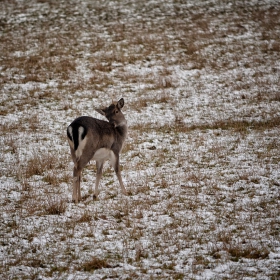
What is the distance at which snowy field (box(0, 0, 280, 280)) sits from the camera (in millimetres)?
5637

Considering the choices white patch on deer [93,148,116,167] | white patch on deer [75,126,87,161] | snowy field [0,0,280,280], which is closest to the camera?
snowy field [0,0,280,280]

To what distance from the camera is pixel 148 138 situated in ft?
37.5

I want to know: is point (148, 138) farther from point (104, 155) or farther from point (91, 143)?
point (91, 143)

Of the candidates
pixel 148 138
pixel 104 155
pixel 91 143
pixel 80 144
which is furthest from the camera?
pixel 148 138

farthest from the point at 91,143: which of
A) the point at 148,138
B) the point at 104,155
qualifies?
the point at 148,138

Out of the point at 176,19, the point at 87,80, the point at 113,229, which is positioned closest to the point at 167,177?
the point at 113,229

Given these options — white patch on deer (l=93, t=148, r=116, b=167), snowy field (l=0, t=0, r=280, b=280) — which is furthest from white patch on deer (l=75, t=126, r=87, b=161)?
snowy field (l=0, t=0, r=280, b=280)

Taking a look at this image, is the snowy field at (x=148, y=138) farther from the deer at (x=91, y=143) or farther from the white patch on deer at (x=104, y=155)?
the white patch on deer at (x=104, y=155)

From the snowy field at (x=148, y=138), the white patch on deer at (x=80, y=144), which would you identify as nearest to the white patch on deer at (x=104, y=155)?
the white patch on deer at (x=80, y=144)

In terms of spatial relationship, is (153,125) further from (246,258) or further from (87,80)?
(246,258)

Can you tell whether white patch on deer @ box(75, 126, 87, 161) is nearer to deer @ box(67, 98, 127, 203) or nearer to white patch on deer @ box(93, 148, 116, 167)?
deer @ box(67, 98, 127, 203)

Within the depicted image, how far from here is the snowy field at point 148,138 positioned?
5.64 meters

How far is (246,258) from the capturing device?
539 centimetres

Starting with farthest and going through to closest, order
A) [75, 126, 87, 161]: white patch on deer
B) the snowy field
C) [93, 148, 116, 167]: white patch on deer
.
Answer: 1. [93, 148, 116, 167]: white patch on deer
2. [75, 126, 87, 161]: white patch on deer
3. the snowy field
